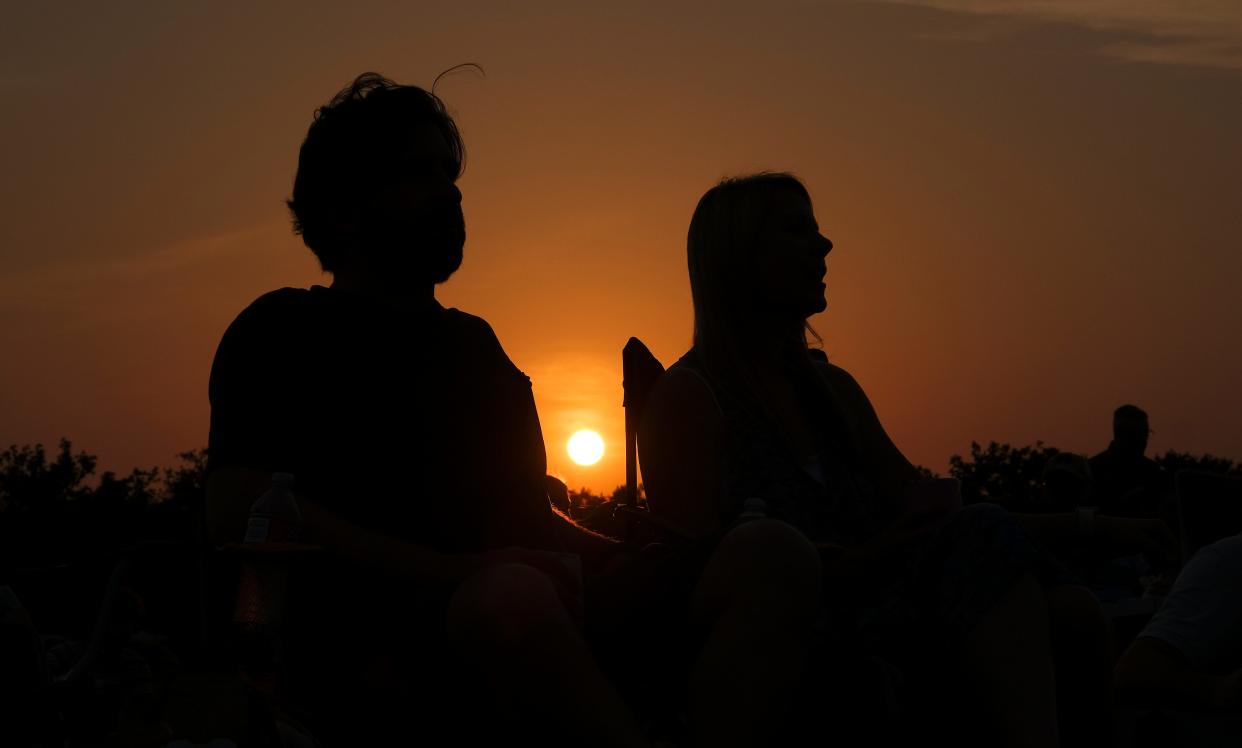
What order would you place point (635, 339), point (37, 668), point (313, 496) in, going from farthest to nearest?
1. point (635, 339)
2. point (37, 668)
3. point (313, 496)

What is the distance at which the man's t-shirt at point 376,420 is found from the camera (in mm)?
2670

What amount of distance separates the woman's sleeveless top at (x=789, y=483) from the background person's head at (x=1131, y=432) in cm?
561

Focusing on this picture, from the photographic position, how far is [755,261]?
3930 millimetres

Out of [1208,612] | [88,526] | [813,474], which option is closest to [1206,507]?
[1208,612]

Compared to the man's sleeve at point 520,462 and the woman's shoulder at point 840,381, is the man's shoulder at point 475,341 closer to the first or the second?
the man's sleeve at point 520,462

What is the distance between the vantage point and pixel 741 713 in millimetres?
2242

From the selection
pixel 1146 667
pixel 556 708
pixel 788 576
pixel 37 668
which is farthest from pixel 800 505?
pixel 37 668

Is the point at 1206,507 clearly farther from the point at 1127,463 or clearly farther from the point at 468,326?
the point at 1127,463

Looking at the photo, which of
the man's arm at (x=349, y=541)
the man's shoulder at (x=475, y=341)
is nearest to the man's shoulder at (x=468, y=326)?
the man's shoulder at (x=475, y=341)

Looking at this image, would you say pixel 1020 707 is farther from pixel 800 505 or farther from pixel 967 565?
pixel 800 505

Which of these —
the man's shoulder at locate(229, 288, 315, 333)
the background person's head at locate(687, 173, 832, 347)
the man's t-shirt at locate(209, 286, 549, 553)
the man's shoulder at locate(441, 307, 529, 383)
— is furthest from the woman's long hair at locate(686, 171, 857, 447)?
the man's shoulder at locate(229, 288, 315, 333)

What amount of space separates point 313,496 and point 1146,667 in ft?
7.51

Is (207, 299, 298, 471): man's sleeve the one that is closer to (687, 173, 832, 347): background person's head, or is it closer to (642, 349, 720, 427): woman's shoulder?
(642, 349, 720, 427): woman's shoulder

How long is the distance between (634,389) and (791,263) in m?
0.62
